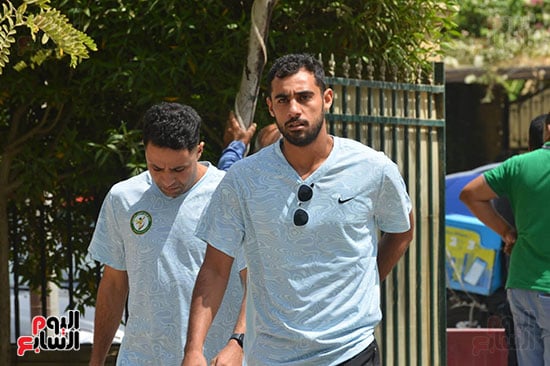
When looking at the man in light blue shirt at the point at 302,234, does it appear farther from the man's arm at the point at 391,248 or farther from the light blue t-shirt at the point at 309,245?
the man's arm at the point at 391,248

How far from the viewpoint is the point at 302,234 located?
12.8ft

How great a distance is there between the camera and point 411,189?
21.6ft

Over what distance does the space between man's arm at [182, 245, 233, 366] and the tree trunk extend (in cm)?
217


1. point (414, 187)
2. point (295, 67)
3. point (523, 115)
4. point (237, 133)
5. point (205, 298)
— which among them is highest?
point (523, 115)

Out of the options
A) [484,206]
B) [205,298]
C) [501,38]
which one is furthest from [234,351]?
[501,38]

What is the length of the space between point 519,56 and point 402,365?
30.9ft

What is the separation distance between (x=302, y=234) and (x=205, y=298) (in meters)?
0.41

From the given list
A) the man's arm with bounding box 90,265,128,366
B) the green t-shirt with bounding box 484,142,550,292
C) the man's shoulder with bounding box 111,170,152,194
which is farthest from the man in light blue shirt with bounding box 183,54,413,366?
the green t-shirt with bounding box 484,142,550,292

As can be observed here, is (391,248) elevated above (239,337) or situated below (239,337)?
above

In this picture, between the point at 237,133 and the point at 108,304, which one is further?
the point at 237,133

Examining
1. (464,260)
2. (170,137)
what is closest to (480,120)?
(464,260)

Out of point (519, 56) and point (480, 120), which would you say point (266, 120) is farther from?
point (480, 120)

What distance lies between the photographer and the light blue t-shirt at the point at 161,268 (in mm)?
4469

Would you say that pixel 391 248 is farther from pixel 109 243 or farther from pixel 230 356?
pixel 109 243
